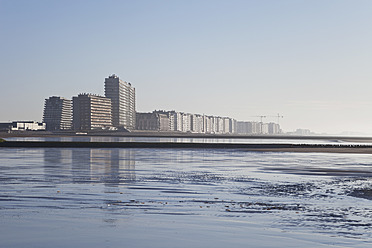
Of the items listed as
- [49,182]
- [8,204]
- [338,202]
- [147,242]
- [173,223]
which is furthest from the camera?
[49,182]

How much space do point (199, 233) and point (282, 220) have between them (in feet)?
9.29

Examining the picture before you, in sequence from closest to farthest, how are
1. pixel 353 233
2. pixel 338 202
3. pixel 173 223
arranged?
pixel 353 233
pixel 173 223
pixel 338 202

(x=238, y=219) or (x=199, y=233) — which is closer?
(x=199, y=233)

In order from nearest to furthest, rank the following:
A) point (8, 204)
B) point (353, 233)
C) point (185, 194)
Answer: point (353, 233) < point (8, 204) < point (185, 194)

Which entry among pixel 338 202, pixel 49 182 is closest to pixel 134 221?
pixel 338 202

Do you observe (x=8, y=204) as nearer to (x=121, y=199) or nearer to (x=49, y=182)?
(x=121, y=199)

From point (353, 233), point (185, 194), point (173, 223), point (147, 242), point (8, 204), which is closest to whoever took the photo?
point (147, 242)

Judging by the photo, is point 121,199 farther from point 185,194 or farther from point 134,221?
point 134,221

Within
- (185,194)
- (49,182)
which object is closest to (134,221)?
(185,194)

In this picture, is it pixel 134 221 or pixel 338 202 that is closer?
pixel 134 221

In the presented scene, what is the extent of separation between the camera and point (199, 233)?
37.9ft

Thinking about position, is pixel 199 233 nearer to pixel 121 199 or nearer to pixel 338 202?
pixel 121 199

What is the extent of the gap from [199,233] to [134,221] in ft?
6.96

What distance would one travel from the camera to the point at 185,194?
751 inches
